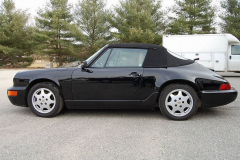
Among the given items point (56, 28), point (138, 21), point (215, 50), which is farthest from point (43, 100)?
point (56, 28)

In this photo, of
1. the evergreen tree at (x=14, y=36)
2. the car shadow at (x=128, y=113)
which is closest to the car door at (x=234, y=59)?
the car shadow at (x=128, y=113)

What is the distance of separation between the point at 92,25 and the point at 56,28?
4.88m

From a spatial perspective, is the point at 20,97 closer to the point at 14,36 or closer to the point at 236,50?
the point at 236,50

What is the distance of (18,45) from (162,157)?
29.1 meters

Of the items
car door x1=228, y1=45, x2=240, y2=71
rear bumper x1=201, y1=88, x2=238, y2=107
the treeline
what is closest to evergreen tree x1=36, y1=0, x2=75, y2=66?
the treeline

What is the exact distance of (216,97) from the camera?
3.59 metres

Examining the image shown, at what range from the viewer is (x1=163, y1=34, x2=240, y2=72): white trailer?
12852 mm

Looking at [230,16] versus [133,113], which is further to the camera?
[230,16]

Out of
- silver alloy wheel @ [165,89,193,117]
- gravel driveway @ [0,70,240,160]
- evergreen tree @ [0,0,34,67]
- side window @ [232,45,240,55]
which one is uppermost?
evergreen tree @ [0,0,34,67]

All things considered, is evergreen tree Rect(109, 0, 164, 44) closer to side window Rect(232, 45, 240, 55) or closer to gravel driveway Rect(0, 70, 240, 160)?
side window Rect(232, 45, 240, 55)

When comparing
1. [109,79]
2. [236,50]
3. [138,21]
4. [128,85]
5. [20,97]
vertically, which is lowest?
[20,97]

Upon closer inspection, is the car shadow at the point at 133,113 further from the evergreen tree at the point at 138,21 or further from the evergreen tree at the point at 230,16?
the evergreen tree at the point at 230,16

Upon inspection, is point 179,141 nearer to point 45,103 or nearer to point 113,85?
point 113,85

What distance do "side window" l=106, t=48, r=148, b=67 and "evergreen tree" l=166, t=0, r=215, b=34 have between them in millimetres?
22091
